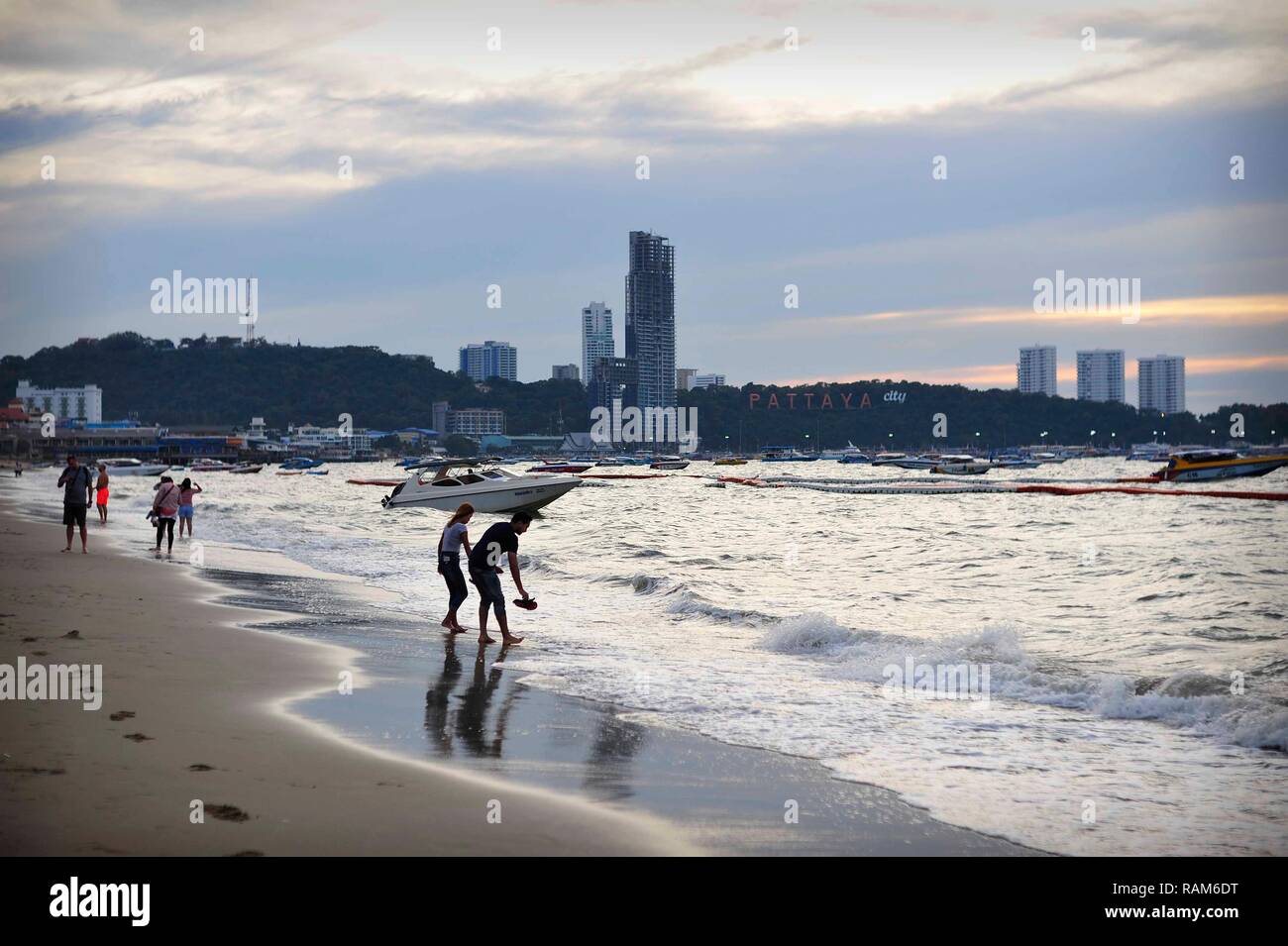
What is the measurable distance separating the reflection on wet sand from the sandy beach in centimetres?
62

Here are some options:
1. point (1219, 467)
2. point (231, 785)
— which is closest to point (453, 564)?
point (231, 785)

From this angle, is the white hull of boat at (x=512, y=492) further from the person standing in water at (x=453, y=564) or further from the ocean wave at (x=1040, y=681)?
the ocean wave at (x=1040, y=681)

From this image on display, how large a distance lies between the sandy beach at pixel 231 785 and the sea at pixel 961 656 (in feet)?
8.64

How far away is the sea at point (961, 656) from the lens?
8.52m

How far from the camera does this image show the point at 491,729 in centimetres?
995

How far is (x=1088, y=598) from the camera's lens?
20.5 m

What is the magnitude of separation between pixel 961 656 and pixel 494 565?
625 cm

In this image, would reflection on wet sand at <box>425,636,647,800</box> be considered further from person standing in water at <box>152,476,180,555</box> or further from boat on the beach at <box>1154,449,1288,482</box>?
boat on the beach at <box>1154,449,1288,482</box>

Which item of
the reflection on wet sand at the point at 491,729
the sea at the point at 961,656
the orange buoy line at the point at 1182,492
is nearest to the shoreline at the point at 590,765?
the reflection on wet sand at the point at 491,729

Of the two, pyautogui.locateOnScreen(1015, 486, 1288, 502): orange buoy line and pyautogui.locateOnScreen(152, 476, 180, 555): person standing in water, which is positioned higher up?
pyautogui.locateOnScreen(152, 476, 180, 555): person standing in water

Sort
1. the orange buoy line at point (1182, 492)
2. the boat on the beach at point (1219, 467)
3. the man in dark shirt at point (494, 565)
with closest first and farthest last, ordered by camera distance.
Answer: the man in dark shirt at point (494, 565) < the orange buoy line at point (1182, 492) < the boat on the beach at point (1219, 467)

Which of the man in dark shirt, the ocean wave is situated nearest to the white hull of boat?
the ocean wave

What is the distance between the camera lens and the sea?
28.0 ft
